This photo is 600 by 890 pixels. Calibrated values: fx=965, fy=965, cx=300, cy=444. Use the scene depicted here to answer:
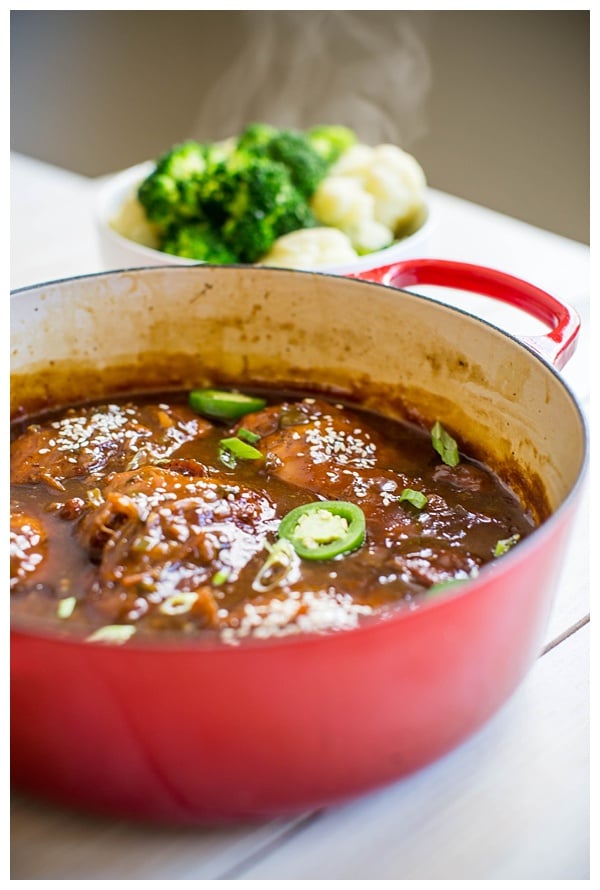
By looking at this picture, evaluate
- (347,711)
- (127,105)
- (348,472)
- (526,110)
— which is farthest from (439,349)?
(127,105)

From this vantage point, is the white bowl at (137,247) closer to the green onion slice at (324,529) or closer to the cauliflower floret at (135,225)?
the cauliflower floret at (135,225)

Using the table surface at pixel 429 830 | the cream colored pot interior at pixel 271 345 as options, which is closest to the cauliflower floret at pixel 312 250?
the cream colored pot interior at pixel 271 345

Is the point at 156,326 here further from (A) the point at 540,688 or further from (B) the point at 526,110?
(B) the point at 526,110

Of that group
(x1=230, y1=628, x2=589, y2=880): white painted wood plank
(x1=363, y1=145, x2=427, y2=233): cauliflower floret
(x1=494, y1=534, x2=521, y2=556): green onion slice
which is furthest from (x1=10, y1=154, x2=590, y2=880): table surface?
(x1=363, y1=145, x2=427, y2=233): cauliflower floret

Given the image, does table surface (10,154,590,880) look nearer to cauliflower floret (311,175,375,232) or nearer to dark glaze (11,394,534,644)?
dark glaze (11,394,534,644)

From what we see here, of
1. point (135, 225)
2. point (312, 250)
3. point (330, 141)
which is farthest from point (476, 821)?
point (330, 141)
